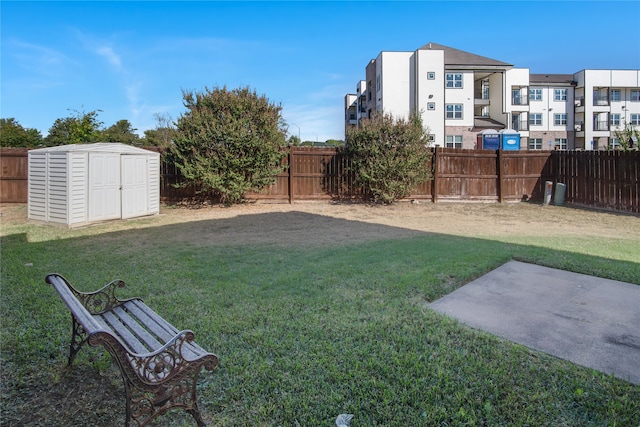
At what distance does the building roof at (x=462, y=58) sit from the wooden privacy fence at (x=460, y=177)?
2563 centimetres

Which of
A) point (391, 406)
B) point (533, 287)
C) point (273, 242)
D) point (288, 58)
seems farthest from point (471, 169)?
point (391, 406)

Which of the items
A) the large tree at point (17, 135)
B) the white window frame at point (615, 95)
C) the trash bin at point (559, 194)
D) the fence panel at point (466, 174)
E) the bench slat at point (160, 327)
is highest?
the white window frame at point (615, 95)

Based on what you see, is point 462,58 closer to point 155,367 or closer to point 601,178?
point 601,178

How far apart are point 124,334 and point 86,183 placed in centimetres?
864

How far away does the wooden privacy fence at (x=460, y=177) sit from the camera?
45.5 feet

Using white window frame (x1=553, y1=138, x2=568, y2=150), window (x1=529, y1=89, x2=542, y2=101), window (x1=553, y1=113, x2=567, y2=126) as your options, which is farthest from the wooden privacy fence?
window (x1=553, y1=113, x2=567, y2=126)

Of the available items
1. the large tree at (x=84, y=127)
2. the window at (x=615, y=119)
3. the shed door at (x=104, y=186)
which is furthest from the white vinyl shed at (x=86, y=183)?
the window at (x=615, y=119)

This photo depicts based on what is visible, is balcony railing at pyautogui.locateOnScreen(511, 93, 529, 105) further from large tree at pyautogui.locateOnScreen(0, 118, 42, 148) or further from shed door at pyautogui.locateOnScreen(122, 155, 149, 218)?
large tree at pyautogui.locateOnScreen(0, 118, 42, 148)

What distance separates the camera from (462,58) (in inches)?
1554

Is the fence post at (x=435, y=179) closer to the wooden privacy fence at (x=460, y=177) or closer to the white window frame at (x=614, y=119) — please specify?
the wooden privacy fence at (x=460, y=177)

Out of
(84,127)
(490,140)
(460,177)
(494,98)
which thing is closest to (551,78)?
(494,98)

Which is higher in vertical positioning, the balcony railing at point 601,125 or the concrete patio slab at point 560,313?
the balcony railing at point 601,125

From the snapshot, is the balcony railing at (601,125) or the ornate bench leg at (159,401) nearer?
the ornate bench leg at (159,401)

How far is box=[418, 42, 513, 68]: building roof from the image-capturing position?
126 ft
